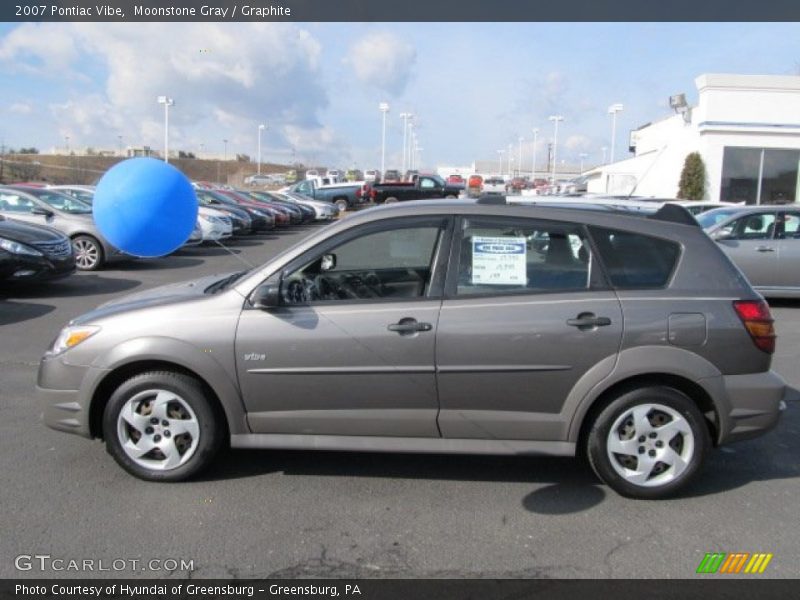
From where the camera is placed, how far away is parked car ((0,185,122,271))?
13305 mm

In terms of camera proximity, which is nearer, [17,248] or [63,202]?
[17,248]

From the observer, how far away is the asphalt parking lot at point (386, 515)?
335cm

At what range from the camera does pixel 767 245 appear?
33.9 ft

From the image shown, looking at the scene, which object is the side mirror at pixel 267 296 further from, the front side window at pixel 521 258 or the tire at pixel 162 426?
the front side window at pixel 521 258

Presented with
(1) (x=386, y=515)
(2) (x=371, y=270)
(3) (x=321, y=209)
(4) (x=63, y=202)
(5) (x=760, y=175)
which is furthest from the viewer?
(3) (x=321, y=209)

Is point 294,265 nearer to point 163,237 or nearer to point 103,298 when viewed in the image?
point 163,237

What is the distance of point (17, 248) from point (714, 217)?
35.2ft

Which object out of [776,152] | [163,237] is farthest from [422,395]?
[776,152]

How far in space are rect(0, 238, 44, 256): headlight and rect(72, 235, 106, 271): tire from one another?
3050 mm

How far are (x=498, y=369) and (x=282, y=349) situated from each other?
4.00 ft

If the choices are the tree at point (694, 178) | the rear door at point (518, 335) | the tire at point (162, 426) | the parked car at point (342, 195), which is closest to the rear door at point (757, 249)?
the rear door at point (518, 335)

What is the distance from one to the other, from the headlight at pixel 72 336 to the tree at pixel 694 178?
924 inches

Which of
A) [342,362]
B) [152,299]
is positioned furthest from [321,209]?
[342,362]

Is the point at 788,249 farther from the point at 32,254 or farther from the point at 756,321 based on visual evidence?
the point at 32,254
